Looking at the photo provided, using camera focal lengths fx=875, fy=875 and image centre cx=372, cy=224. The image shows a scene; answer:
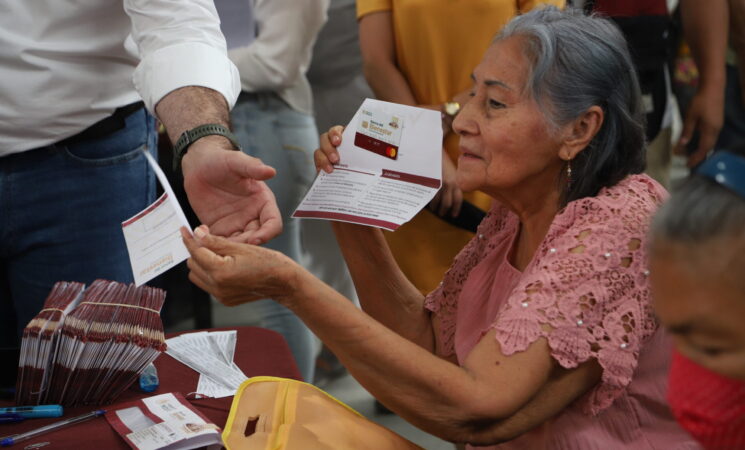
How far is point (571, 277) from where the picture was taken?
1521mm

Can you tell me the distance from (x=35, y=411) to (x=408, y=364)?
651 millimetres

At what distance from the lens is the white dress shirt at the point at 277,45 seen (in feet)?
10.0

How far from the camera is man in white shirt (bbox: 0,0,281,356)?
1.71m

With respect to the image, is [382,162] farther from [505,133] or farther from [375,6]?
[375,6]

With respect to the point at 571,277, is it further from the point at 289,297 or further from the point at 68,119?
the point at 68,119

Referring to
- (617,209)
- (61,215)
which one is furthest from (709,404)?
(61,215)

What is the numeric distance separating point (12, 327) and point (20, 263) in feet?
0.53

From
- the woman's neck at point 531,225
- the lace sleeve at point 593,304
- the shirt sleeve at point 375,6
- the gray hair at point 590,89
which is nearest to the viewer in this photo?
the lace sleeve at point 593,304

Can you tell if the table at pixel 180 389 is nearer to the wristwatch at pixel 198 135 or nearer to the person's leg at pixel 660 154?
the wristwatch at pixel 198 135

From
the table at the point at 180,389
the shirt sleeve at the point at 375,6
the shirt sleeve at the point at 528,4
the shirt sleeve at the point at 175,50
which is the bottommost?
the table at the point at 180,389

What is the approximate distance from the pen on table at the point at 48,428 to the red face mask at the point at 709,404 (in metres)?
0.97

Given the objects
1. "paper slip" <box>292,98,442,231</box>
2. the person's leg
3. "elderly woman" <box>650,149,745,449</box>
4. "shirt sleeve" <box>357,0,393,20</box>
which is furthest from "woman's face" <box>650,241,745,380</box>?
the person's leg

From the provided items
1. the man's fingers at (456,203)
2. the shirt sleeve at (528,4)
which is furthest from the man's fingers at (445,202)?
the shirt sleeve at (528,4)

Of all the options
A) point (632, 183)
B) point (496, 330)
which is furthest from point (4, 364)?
point (632, 183)
